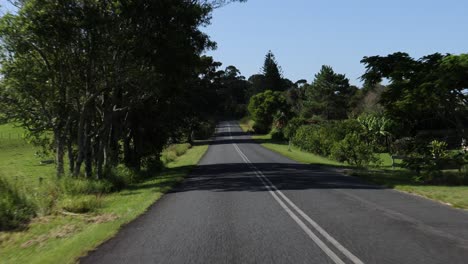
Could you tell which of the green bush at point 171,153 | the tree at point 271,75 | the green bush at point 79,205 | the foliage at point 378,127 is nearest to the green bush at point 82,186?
the green bush at point 79,205

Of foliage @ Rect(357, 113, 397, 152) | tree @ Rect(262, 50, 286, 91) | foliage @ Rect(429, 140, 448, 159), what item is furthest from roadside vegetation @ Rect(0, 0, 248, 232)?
tree @ Rect(262, 50, 286, 91)

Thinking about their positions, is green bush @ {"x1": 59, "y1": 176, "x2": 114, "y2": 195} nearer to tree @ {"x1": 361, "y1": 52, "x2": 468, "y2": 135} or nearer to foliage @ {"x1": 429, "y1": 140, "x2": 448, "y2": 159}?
tree @ {"x1": 361, "y1": 52, "x2": 468, "y2": 135}

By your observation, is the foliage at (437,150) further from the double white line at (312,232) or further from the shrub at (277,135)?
the shrub at (277,135)

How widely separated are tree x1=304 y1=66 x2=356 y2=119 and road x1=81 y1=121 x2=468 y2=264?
85913 mm

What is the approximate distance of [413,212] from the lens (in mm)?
11766

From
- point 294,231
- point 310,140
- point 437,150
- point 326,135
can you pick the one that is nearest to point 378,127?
point 310,140

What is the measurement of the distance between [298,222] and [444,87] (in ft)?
36.5

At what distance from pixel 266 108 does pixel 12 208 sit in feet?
290

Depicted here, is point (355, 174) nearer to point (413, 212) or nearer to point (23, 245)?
point (413, 212)

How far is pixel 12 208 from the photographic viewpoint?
1377 centimetres

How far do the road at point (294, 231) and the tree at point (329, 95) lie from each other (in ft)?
282

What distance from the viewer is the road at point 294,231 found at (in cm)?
754

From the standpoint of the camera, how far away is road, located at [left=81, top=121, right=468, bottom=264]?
7.54 meters

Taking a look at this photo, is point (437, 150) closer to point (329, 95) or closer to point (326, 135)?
point (326, 135)
